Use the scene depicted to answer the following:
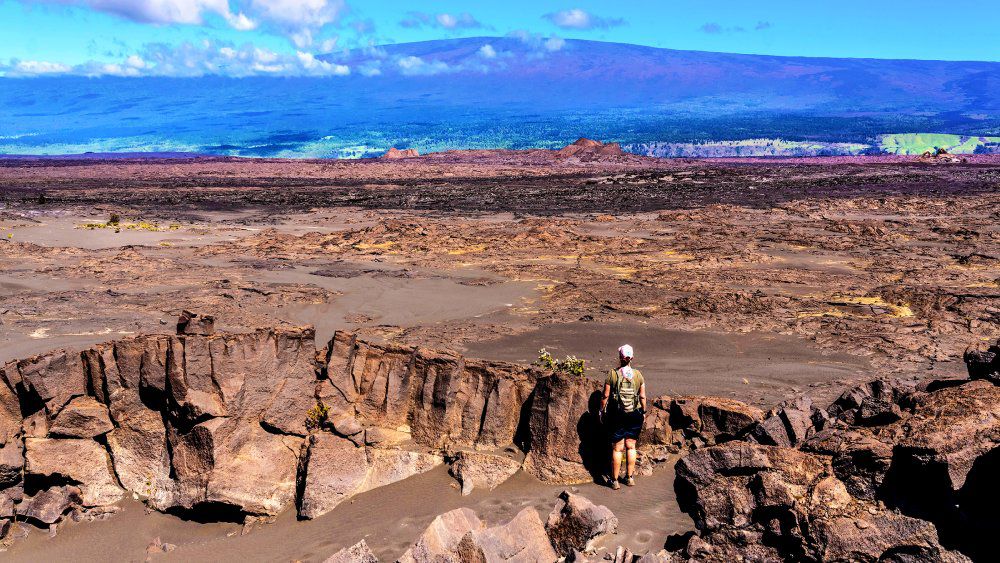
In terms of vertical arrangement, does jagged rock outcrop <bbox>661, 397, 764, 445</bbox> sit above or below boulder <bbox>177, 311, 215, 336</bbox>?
below

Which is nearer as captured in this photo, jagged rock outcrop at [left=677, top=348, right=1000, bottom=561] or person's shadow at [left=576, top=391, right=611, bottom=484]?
jagged rock outcrop at [left=677, top=348, right=1000, bottom=561]

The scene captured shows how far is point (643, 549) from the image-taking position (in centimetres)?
541

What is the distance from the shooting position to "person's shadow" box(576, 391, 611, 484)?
654 centimetres

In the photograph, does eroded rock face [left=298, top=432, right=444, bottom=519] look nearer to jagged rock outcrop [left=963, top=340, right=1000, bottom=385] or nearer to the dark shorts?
the dark shorts

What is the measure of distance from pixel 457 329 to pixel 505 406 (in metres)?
5.69

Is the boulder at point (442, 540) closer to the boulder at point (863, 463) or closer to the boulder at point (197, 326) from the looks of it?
the boulder at point (863, 463)

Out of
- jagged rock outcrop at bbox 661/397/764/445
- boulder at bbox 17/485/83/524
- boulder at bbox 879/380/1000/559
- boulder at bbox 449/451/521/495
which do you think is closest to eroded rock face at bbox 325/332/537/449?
boulder at bbox 449/451/521/495

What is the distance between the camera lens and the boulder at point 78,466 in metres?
6.48

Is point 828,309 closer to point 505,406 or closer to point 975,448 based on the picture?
point 505,406

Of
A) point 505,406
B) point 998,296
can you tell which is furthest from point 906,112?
point 505,406

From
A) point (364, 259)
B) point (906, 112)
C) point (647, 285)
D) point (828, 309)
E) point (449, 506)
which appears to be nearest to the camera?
point (449, 506)

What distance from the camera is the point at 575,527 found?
5340 millimetres

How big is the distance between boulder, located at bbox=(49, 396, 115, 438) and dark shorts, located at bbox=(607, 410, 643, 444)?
444 cm

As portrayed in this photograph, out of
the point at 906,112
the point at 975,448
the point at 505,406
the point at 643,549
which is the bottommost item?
the point at 643,549
